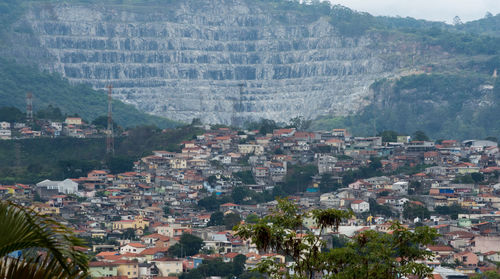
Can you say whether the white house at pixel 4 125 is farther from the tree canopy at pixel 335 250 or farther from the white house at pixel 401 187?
the tree canopy at pixel 335 250

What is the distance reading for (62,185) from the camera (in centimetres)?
7475

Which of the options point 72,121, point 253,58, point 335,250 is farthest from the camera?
point 253,58

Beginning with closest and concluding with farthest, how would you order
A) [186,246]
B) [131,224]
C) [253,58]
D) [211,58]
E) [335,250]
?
[335,250]
[186,246]
[131,224]
[211,58]
[253,58]

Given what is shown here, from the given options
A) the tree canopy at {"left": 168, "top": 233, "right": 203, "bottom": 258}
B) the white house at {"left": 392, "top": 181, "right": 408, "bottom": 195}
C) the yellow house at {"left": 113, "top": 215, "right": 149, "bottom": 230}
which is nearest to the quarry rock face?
the white house at {"left": 392, "top": 181, "right": 408, "bottom": 195}

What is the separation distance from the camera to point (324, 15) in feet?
507

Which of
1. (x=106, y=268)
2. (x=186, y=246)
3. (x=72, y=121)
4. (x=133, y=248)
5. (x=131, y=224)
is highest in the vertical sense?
(x=106, y=268)

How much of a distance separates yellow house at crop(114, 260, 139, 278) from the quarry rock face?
83.9 meters

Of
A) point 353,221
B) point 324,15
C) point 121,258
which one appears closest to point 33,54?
point 324,15

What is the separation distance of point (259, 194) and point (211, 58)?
248 ft

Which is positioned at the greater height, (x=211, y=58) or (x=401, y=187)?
(x=211, y=58)

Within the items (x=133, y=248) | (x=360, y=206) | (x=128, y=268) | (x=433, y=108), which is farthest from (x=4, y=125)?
(x=433, y=108)

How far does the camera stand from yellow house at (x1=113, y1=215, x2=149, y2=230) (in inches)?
2576

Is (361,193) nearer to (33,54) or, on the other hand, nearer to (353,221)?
(353,221)

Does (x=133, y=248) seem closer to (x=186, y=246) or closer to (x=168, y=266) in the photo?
(x=186, y=246)
